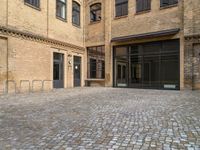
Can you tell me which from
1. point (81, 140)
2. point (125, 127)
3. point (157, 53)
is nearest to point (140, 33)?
point (157, 53)

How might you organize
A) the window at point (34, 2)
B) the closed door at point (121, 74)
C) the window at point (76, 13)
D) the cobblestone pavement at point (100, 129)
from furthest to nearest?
the window at point (76, 13) < the closed door at point (121, 74) < the window at point (34, 2) < the cobblestone pavement at point (100, 129)

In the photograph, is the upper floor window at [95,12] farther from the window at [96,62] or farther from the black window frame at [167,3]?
the black window frame at [167,3]

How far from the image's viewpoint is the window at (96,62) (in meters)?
19.6

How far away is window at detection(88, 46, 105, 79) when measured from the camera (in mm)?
19641

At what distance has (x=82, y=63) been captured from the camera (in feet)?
67.7

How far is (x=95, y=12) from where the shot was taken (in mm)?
20297

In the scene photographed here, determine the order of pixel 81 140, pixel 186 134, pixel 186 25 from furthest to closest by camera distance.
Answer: pixel 186 25
pixel 186 134
pixel 81 140

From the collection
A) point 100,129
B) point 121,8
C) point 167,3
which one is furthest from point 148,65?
point 100,129

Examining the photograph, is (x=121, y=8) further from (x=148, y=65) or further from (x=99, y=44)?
(x=148, y=65)

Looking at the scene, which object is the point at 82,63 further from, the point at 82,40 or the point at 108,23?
the point at 108,23

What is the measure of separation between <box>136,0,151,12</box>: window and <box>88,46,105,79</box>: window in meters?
4.77

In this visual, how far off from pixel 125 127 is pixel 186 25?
1235 centimetres

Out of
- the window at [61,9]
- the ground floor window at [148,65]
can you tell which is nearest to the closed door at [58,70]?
the window at [61,9]

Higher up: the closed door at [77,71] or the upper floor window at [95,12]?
the upper floor window at [95,12]
